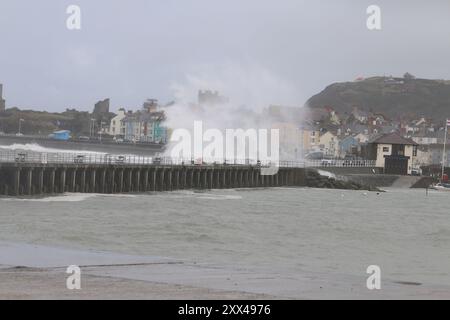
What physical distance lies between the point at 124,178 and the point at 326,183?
34.0 metres

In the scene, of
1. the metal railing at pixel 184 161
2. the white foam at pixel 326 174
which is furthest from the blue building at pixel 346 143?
the white foam at pixel 326 174

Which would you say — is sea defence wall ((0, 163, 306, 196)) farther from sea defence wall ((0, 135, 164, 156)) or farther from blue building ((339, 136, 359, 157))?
blue building ((339, 136, 359, 157))

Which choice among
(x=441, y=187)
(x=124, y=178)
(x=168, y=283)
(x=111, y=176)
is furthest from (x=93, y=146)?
(x=168, y=283)

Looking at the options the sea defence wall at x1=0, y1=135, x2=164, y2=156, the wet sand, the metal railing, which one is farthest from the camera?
the sea defence wall at x1=0, y1=135, x2=164, y2=156

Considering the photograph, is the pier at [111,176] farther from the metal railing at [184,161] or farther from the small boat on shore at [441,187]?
the small boat on shore at [441,187]

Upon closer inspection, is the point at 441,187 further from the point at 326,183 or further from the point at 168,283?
the point at 168,283

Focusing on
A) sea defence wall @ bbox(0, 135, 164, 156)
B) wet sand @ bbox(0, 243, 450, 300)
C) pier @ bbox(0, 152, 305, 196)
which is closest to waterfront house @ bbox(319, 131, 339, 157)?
sea defence wall @ bbox(0, 135, 164, 156)

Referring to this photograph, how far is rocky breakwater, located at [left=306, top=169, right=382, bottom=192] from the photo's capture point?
95.5 m

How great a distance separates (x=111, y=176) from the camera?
63875mm

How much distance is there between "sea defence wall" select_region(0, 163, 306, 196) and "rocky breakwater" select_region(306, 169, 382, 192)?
1.60m

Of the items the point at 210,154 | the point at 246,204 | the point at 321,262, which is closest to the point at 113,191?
the point at 246,204

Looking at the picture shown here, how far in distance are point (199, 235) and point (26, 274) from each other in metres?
17.0

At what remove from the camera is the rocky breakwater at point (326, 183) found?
95.5m

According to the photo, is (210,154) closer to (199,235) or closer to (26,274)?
(199,235)
